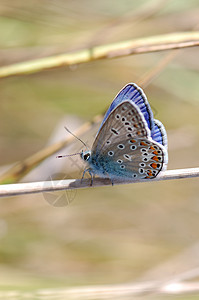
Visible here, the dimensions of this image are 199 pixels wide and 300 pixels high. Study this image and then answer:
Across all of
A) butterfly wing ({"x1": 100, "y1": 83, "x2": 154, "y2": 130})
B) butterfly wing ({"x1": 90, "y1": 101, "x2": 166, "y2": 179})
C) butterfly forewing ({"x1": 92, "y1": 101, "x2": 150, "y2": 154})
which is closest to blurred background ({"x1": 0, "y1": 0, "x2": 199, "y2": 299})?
butterfly wing ({"x1": 90, "y1": 101, "x2": 166, "y2": 179})

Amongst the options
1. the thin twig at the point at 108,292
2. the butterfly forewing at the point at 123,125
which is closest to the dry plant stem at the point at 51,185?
the butterfly forewing at the point at 123,125

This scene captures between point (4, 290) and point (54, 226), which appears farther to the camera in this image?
point (54, 226)

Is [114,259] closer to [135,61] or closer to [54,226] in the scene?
[54,226]

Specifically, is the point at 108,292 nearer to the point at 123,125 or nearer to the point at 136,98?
the point at 123,125

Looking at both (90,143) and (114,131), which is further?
(90,143)

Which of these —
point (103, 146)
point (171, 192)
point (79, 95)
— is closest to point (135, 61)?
point (79, 95)

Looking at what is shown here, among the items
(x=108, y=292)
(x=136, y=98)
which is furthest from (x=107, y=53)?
(x=108, y=292)
